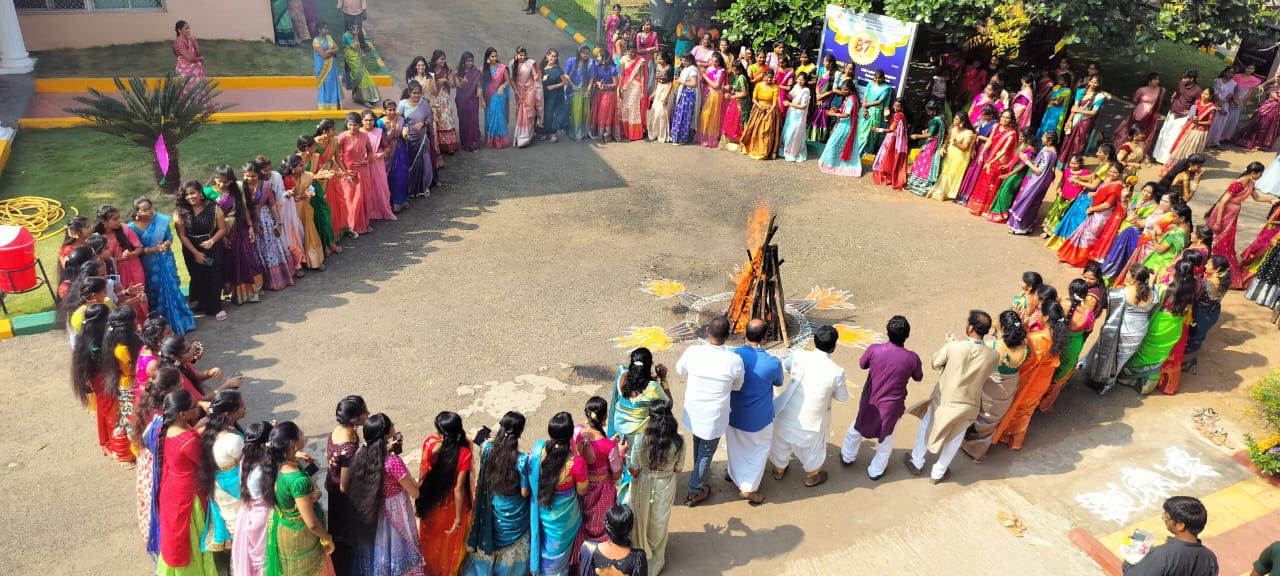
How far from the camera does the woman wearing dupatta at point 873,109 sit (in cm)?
1241

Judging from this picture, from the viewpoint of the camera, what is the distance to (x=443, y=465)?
4.89 meters

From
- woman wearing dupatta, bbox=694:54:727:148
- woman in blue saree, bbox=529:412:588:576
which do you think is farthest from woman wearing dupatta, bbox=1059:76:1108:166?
woman in blue saree, bbox=529:412:588:576

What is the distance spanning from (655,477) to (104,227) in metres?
4.86

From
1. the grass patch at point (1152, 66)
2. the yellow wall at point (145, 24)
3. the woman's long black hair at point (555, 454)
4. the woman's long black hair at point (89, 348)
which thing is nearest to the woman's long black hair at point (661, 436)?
the woman's long black hair at point (555, 454)

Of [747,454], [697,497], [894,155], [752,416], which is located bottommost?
[697,497]

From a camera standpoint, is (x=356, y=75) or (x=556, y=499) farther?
(x=356, y=75)

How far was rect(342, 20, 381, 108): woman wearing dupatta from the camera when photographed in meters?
13.8

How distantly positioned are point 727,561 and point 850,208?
688 cm

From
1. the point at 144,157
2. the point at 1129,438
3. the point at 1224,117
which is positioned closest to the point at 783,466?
the point at 1129,438

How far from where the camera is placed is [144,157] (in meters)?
11.9

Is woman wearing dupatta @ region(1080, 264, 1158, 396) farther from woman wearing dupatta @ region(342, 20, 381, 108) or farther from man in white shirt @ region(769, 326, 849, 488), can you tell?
woman wearing dupatta @ region(342, 20, 381, 108)

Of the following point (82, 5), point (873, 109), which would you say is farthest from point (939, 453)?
point (82, 5)

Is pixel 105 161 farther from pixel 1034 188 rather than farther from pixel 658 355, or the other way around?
pixel 1034 188

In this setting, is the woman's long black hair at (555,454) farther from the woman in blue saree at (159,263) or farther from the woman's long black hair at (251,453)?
the woman in blue saree at (159,263)
